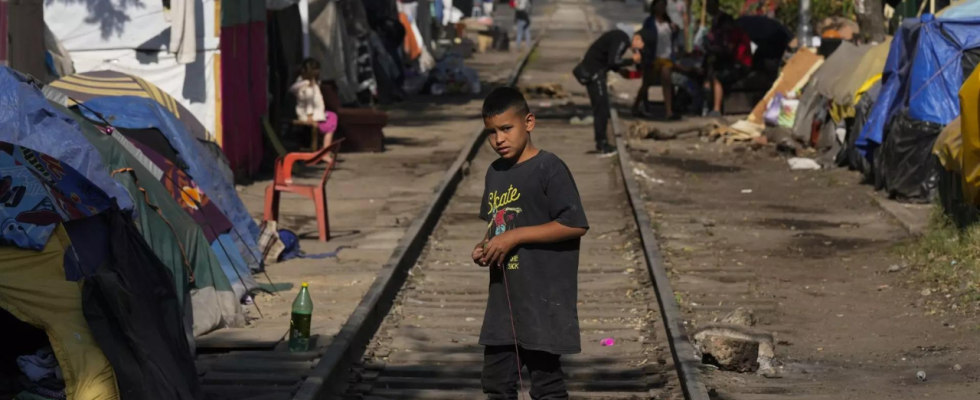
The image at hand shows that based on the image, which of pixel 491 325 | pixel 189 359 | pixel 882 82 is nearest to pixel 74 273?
pixel 189 359

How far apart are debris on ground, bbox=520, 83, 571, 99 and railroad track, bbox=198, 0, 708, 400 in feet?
47.2

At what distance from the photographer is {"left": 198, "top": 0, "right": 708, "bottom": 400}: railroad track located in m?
8.09

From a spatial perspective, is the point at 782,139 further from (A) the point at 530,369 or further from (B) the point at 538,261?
(B) the point at 538,261

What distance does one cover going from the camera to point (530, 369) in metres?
6.14

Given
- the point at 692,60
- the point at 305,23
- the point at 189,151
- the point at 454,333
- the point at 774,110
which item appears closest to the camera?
the point at 454,333

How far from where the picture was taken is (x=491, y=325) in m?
6.06

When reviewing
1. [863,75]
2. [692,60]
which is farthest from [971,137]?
[692,60]

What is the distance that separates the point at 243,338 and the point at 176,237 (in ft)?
2.56

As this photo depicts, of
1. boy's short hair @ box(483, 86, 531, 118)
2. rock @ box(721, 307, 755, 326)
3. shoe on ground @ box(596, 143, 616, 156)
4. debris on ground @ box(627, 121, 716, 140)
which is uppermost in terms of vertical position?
boy's short hair @ box(483, 86, 531, 118)

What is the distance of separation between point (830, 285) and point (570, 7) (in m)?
58.0

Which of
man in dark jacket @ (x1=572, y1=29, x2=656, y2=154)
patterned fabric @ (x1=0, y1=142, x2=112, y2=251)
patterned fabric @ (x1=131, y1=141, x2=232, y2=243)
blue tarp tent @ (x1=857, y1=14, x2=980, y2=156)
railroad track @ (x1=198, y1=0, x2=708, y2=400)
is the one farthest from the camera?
man in dark jacket @ (x1=572, y1=29, x2=656, y2=154)

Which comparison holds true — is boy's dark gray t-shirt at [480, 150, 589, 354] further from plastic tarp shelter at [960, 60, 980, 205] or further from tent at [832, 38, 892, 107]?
tent at [832, 38, 892, 107]

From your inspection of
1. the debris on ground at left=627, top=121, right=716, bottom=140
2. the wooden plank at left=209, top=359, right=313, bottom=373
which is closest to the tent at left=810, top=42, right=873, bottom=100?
the debris on ground at left=627, top=121, right=716, bottom=140

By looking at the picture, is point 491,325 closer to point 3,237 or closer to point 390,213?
point 3,237
